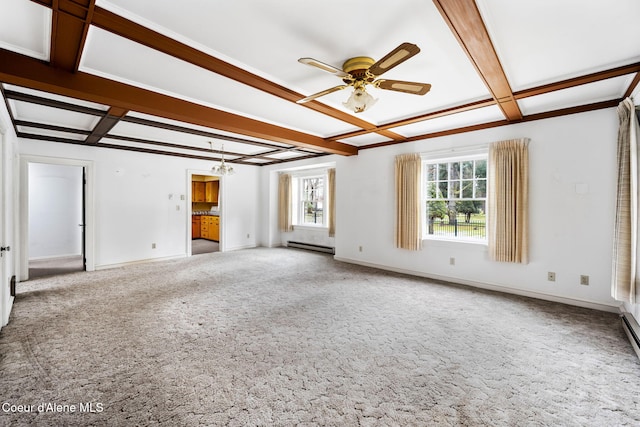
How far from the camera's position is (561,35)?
214cm

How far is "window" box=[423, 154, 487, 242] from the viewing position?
180 inches

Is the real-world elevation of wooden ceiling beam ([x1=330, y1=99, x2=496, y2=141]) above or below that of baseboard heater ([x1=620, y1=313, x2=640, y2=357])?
above

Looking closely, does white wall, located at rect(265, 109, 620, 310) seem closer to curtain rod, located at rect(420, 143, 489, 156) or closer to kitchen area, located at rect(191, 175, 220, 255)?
curtain rod, located at rect(420, 143, 489, 156)

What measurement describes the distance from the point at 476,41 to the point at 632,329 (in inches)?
120

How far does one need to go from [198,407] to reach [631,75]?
183 inches

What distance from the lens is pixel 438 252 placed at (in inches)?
192

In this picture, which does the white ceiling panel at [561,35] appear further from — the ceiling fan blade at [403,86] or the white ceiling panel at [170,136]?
the white ceiling panel at [170,136]

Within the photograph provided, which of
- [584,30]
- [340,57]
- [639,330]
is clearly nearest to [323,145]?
[340,57]

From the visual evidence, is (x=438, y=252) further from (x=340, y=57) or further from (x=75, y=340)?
(x=75, y=340)

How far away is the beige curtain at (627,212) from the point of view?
9.09ft

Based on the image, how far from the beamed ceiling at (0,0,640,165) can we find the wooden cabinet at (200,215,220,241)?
212 inches

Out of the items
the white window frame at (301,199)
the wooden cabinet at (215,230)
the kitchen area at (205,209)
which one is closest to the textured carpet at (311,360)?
the white window frame at (301,199)

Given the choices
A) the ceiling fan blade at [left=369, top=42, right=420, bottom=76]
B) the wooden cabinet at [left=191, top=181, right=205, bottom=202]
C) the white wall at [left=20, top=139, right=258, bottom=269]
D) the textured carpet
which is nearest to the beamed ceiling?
the ceiling fan blade at [left=369, top=42, right=420, bottom=76]

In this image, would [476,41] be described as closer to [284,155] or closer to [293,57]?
[293,57]
